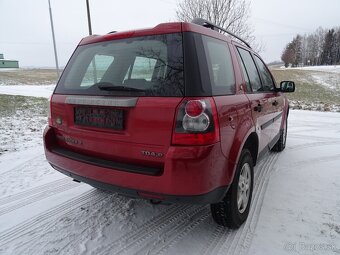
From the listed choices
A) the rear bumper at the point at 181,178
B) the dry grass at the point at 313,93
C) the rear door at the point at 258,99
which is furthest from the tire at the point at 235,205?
the dry grass at the point at 313,93

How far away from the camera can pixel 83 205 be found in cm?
307

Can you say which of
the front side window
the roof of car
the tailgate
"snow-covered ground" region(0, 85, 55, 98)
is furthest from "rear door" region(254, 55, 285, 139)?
"snow-covered ground" region(0, 85, 55, 98)

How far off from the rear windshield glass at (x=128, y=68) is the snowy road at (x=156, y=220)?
130cm

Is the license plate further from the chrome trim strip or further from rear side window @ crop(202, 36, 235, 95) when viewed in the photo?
rear side window @ crop(202, 36, 235, 95)

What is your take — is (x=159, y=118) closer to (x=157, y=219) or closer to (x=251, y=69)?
(x=157, y=219)

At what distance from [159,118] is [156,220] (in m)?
1.28

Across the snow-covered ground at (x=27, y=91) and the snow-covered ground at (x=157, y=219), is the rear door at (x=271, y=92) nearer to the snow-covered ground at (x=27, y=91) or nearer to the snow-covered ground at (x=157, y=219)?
the snow-covered ground at (x=157, y=219)

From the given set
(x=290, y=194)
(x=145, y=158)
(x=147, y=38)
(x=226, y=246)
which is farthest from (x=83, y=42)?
(x=290, y=194)

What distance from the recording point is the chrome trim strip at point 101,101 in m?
2.04

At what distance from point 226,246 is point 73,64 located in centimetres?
223

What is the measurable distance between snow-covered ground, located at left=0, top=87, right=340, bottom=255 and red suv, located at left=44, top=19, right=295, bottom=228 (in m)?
0.31

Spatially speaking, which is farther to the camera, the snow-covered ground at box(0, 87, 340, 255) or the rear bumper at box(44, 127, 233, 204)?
the snow-covered ground at box(0, 87, 340, 255)

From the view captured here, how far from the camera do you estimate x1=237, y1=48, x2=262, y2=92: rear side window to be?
297 centimetres

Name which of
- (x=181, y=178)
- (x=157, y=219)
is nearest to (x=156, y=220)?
(x=157, y=219)
